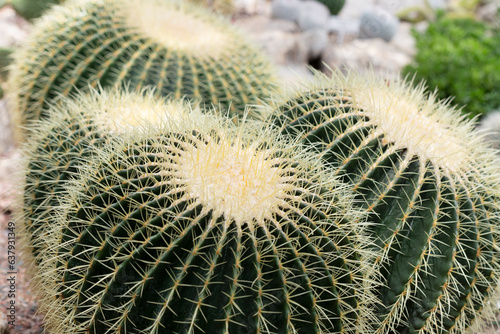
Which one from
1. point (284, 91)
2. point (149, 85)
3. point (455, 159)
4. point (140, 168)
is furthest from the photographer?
point (149, 85)

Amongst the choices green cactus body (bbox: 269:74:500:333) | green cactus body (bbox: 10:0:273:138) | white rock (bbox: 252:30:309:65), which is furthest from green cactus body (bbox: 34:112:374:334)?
white rock (bbox: 252:30:309:65)

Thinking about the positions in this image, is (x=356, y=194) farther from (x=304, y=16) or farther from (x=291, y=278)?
(x=304, y=16)

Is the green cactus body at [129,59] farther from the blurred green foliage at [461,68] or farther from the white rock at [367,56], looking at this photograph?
the blurred green foliage at [461,68]

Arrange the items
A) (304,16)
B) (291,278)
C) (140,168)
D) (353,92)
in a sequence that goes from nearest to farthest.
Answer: (291,278) < (140,168) < (353,92) < (304,16)

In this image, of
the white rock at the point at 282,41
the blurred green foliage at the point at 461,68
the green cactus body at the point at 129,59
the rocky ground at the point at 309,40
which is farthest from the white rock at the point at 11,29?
the blurred green foliage at the point at 461,68

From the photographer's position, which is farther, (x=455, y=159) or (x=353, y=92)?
(x=353, y=92)

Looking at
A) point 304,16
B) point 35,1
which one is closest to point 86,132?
point 35,1
